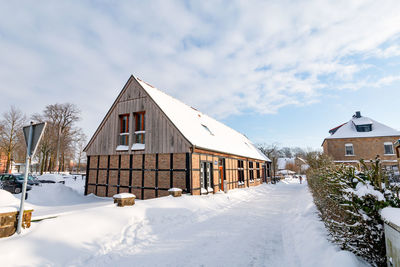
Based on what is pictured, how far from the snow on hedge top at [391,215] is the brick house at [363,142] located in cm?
2748

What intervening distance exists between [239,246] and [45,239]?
4.18 m

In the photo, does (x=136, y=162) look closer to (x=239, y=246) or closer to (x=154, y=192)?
(x=154, y=192)

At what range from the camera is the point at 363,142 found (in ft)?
87.9

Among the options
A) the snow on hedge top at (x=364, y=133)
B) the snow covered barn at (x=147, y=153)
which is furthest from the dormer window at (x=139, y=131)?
the snow on hedge top at (x=364, y=133)

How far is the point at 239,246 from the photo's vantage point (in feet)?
16.0

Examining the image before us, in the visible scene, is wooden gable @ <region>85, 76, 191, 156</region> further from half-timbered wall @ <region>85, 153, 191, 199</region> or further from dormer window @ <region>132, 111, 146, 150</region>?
half-timbered wall @ <region>85, 153, 191, 199</region>

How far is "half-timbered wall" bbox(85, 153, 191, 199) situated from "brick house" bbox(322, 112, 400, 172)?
76.6 ft

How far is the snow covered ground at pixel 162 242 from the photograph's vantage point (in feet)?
12.7

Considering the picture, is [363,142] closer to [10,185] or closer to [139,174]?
[139,174]

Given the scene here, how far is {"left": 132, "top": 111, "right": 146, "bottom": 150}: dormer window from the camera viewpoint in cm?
1288

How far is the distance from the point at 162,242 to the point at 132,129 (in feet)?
30.9

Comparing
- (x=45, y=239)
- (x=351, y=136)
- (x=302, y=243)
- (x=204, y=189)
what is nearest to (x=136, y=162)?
(x=204, y=189)

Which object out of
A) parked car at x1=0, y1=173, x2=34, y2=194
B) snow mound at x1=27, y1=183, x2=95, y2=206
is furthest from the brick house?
parked car at x1=0, y1=173, x2=34, y2=194

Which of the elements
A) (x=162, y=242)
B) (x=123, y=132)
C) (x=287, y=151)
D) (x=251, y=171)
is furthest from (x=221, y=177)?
(x=287, y=151)
